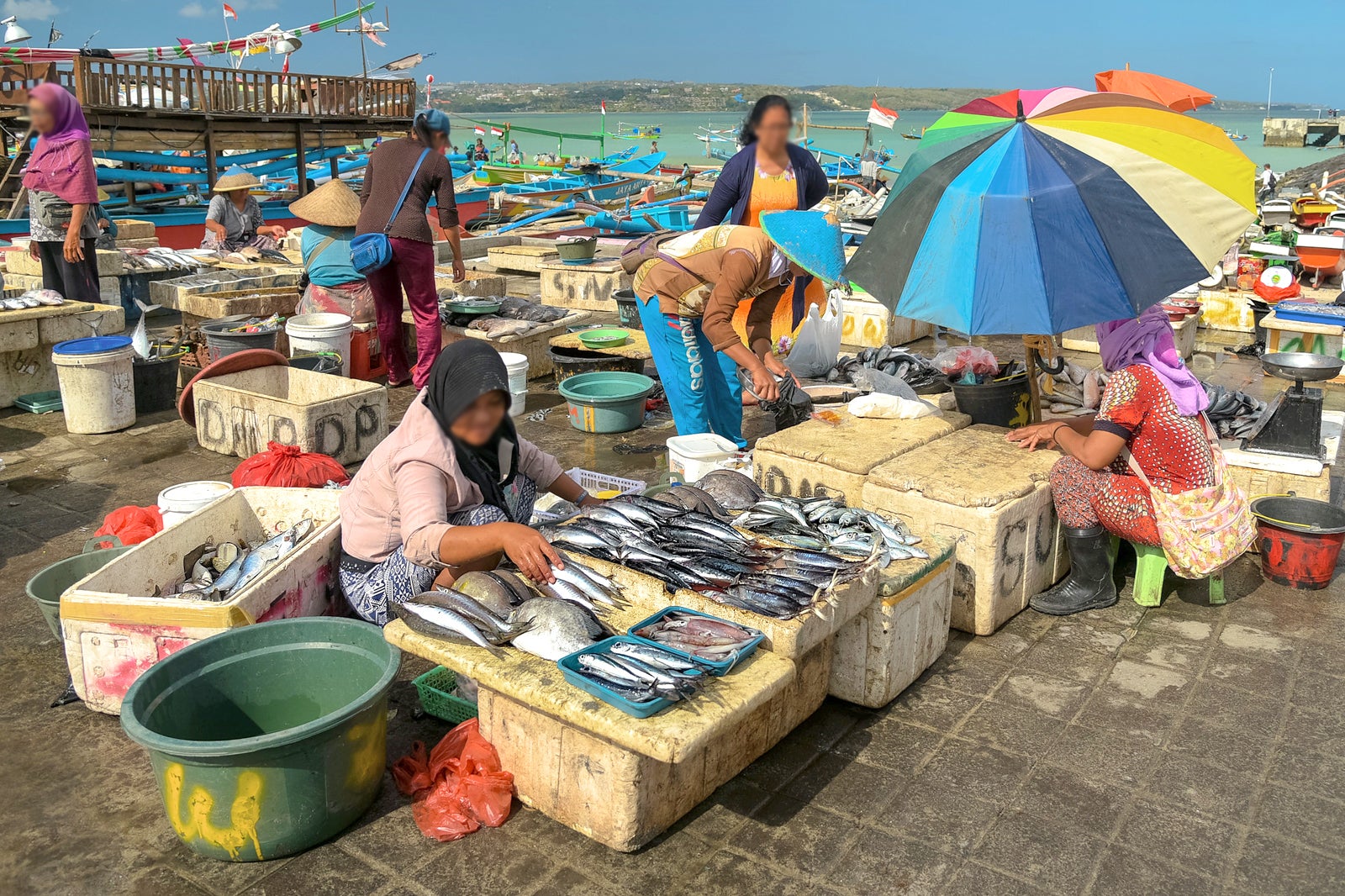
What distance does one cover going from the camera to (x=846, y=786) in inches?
135

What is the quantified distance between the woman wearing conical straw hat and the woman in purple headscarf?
19.2 feet

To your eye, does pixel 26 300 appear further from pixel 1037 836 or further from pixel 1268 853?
pixel 1268 853

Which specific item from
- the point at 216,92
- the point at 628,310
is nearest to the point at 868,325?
the point at 628,310

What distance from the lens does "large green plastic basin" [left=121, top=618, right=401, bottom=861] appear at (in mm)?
2863

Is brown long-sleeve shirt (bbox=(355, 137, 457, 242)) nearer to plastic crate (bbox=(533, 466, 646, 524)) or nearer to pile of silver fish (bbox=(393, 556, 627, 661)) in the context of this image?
plastic crate (bbox=(533, 466, 646, 524))

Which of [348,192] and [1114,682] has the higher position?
[348,192]

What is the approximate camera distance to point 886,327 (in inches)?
396

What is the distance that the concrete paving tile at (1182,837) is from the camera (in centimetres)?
303

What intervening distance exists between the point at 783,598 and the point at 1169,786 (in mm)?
1463

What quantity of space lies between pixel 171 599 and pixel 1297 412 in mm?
5488

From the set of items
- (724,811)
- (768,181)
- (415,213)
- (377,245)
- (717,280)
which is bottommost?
(724,811)

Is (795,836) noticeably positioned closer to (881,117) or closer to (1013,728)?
(1013,728)

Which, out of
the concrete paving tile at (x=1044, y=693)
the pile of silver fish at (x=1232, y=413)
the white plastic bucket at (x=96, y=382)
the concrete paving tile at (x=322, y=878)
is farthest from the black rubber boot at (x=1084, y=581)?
the white plastic bucket at (x=96, y=382)

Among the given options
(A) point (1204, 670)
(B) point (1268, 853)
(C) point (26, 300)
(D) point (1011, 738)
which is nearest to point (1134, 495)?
(A) point (1204, 670)
